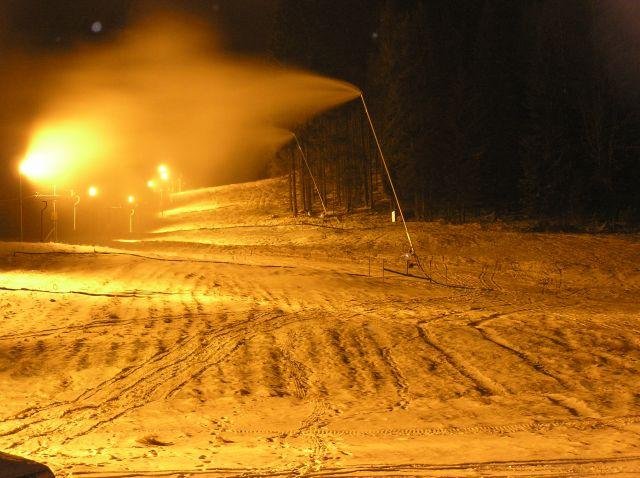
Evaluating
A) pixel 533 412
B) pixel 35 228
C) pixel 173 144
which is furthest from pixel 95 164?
pixel 533 412

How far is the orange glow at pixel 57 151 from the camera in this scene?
37.7m

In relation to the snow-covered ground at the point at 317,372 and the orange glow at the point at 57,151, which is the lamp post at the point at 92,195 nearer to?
the orange glow at the point at 57,151

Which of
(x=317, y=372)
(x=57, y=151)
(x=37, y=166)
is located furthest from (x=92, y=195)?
(x=317, y=372)

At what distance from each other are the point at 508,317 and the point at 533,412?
237 inches

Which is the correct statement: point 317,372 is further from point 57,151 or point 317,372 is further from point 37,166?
point 57,151

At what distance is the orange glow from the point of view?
Answer: 37.7m

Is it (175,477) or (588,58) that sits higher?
(588,58)

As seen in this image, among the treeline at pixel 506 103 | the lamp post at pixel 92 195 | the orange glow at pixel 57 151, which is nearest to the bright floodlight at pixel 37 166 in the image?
the orange glow at pixel 57 151

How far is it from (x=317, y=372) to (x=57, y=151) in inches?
1460

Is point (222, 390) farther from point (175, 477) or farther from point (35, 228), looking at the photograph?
point (35, 228)

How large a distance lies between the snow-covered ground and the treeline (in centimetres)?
1879

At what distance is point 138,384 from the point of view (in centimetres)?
903

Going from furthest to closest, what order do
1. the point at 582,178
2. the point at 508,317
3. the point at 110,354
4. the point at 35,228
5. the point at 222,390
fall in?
the point at 35,228
the point at 582,178
the point at 508,317
the point at 110,354
the point at 222,390

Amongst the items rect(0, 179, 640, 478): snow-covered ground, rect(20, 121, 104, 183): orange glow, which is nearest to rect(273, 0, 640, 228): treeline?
rect(20, 121, 104, 183): orange glow
